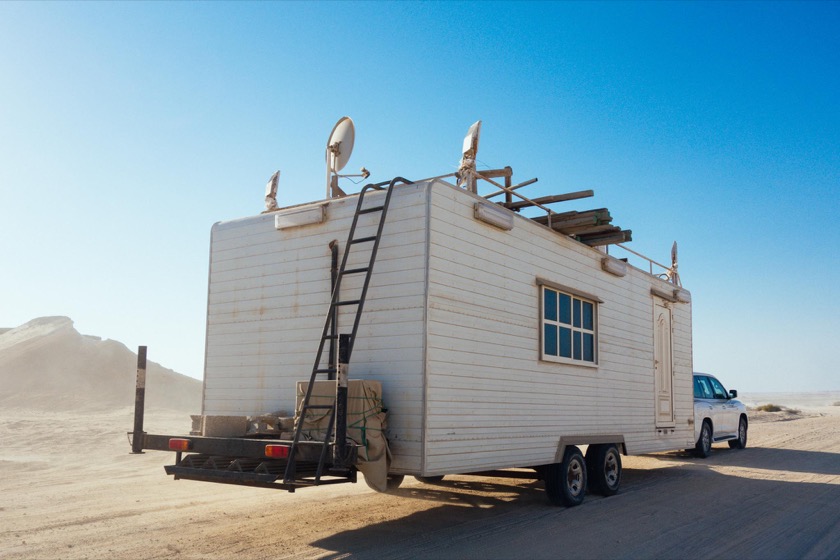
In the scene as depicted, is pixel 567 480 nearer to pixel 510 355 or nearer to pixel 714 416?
pixel 510 355

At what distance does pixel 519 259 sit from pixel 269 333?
3.01 meters

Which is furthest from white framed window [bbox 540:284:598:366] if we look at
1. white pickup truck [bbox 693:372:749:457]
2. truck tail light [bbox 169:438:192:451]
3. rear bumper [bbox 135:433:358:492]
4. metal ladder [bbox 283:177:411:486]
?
white pickup truck [bbox 693:372:749:457]

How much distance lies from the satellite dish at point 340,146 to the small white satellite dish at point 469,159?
1438 millimetres

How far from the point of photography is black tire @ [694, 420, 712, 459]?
15.4 metres

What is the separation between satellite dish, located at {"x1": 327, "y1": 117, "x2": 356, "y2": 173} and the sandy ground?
4.20 m

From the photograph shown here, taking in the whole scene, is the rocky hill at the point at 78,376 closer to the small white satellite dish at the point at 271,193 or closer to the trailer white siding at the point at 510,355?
the small white satellite dish at the point at 271,193

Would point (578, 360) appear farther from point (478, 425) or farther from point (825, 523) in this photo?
point (825, 523)

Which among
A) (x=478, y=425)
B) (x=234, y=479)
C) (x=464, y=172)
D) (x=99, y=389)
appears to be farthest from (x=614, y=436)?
(x=99, y=389)

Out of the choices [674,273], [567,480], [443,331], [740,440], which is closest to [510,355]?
[443,331]

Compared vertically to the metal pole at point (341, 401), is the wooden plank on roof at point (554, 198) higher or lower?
higher

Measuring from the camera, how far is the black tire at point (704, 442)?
1544cm

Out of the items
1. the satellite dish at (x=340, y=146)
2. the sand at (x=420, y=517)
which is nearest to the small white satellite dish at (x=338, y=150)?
the satellite dish at (x=340, y=146)

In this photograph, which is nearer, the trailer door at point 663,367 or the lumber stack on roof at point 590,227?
the lumber stack on roof at point 590,227

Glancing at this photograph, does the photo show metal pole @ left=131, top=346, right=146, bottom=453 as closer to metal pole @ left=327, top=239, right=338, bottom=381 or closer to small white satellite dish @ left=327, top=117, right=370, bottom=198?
metal pole @ left=327, top=239, right=338, bottom=381
